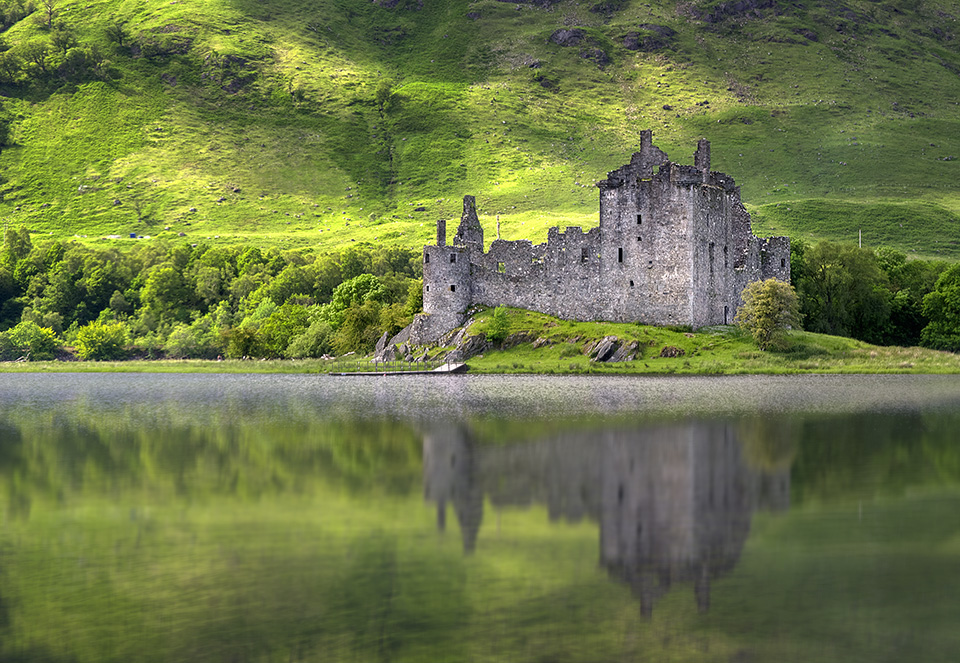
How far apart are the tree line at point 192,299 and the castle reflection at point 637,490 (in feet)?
177

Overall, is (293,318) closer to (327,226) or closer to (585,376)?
(585,376)

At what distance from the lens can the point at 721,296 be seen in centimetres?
7306

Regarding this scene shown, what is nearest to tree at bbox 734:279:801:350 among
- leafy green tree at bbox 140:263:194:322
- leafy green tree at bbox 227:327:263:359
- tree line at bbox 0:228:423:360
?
tree line at bbox 0:228:423:360

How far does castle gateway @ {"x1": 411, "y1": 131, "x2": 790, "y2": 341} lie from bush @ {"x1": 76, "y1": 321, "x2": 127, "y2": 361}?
4399cm

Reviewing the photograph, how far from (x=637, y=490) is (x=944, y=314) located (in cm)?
6100

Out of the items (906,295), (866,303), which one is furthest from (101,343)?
(906,295)

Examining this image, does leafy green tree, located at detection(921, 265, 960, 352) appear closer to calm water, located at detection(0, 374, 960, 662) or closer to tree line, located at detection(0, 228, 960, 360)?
tree line, located at detection(0, 228, 960, 360)

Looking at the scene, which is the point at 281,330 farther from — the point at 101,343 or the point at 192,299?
the point at 192,299

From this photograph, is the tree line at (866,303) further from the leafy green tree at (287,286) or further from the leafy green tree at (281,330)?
the leafy green tree at (287,286)

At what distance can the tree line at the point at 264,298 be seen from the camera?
259 ft

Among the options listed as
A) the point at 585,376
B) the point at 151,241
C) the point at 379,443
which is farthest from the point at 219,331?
the point at 379,443

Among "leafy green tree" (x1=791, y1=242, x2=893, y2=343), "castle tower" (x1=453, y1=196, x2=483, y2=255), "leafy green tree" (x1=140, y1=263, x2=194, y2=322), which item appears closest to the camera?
"leafy green tree" (x1=791, y1=242, x2=893, y2=343)

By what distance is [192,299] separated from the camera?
11888cm

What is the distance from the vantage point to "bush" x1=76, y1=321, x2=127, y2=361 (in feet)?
347
